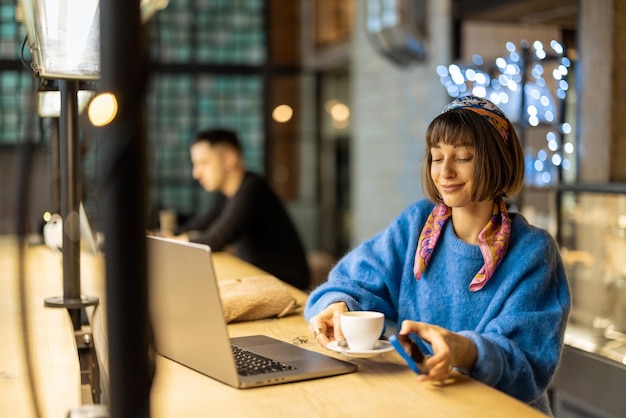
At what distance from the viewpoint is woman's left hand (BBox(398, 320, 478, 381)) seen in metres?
1.30

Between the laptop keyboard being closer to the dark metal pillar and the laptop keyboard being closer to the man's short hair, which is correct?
the dark metal pillar

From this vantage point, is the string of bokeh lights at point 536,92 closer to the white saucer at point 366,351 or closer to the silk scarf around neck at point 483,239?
the silk scarf around neck at point 483,239

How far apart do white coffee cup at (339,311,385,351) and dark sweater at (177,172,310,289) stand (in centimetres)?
258

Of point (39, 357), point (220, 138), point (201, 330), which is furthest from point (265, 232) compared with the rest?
point (201, 330)

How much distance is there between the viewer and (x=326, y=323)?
Result: 1.60 m

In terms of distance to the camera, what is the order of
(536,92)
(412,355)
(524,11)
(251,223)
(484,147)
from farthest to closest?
1. (524,11)
2. (536,92)
3. (251,223)
4. (484,147)
5. (412,355)

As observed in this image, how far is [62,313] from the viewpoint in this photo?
1.91 m

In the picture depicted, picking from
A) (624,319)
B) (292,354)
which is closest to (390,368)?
(292,354)

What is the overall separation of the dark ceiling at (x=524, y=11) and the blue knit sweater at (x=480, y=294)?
9.60ft

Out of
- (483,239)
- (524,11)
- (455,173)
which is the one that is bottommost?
(483,239)

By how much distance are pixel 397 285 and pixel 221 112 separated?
312 inches

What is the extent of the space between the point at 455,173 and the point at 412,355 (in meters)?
0.40

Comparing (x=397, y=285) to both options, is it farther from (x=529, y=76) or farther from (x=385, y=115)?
(x=385, y=115)

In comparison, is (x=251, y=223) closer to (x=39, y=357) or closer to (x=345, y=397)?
(x=39, y=357)
